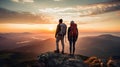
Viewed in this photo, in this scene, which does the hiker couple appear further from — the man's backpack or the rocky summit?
the rocky summit

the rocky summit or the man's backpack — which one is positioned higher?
the man's backpack

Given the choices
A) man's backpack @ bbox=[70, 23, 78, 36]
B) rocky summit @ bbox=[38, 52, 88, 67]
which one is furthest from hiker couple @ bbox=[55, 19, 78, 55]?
rocky summit @ bbox=[38, 52, 88, 67]

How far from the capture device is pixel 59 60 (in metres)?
24.4

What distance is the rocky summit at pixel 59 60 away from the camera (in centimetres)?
2361

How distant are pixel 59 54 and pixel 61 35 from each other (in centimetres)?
259

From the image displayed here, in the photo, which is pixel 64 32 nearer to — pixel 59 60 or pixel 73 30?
pixel 73 30

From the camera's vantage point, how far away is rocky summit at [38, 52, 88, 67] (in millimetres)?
23609

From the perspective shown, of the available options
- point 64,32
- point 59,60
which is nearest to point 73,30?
point 64,32

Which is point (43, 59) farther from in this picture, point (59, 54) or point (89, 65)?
point (89, 65)

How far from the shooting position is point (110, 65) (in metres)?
26.3

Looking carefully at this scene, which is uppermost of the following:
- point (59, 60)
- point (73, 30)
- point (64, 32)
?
point (73, 30)

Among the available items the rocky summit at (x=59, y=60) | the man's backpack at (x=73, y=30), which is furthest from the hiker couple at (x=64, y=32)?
the rocky summit at (x=59, y=60)

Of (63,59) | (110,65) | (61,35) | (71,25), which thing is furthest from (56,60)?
(110,65)

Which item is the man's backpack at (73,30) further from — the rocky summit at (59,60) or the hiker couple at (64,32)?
the rocky summit at (59,60)
